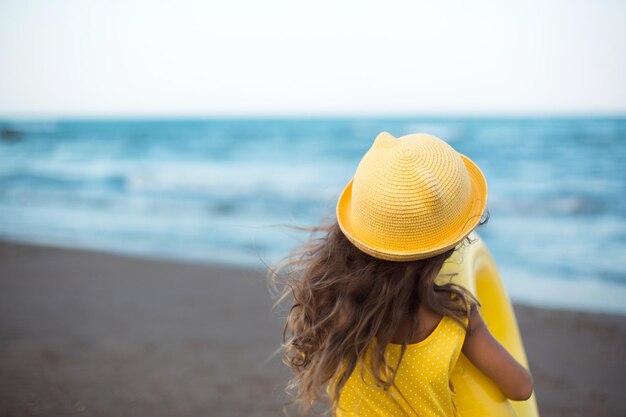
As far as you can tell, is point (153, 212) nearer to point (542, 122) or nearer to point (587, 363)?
point (587, 363)

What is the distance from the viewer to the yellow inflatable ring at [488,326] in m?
1.67

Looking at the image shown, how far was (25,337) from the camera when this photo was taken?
338 cm

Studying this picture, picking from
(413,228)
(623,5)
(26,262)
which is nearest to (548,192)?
(623,5)

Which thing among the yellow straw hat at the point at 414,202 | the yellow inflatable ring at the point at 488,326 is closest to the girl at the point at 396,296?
the yellow straw hat at the point at 414,202

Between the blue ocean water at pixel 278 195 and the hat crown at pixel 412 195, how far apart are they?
347 millimetres

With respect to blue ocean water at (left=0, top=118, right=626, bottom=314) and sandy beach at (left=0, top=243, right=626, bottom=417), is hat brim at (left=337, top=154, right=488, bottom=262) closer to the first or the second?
blue ocean water at (left=0, top=118, right=626, bottom=314)

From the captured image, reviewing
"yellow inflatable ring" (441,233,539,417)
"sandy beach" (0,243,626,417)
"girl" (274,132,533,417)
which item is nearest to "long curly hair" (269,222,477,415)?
"girl" (274,132,533,417)

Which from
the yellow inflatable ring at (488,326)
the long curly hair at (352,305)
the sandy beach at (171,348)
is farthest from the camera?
the sandy beach at (171,348)

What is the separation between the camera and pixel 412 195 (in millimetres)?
1261

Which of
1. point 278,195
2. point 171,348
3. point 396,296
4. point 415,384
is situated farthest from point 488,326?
point 278,195

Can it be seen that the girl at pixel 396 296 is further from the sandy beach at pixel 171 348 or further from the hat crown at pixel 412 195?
the sandy beach at pixel 171 348

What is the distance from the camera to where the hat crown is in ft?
4.14

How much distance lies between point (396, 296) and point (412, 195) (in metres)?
0.26

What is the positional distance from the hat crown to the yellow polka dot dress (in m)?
0.25
